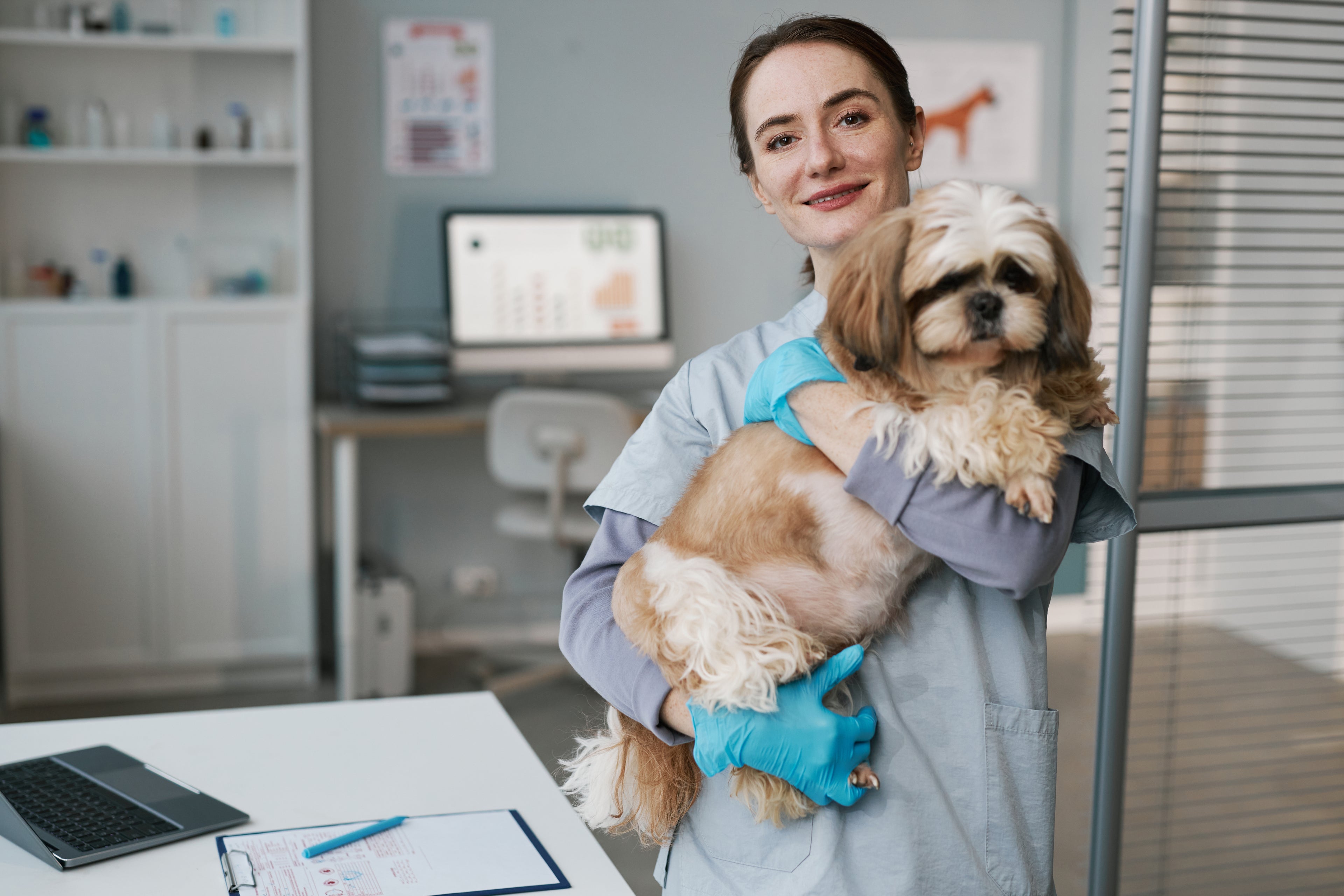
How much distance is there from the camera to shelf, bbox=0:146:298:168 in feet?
12.4

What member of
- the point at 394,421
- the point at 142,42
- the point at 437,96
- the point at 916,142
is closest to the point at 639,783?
the point at 916,142

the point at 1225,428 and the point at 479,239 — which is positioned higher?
the point at 479,239

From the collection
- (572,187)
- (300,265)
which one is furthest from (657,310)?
(300,265)

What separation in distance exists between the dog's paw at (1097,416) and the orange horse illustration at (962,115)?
4032 millimetres

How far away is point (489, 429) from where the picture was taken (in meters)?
3.81

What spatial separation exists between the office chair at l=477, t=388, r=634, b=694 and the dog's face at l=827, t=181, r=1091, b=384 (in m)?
2.63

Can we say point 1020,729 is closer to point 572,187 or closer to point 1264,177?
point 1264,177

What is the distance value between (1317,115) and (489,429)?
2604mm

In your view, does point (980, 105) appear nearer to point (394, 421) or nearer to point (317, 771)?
point (394, 421)

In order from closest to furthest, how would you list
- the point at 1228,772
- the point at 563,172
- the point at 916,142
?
the point at 916,142 < the point at 1228,772 < the point at 563,172

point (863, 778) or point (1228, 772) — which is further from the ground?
point (863, 778)

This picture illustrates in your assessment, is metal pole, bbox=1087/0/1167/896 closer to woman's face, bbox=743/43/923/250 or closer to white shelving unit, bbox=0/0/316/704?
woman's face, bbox=743/43/923/250

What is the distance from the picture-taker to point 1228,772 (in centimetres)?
209

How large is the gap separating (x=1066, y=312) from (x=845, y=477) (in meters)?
0.26
